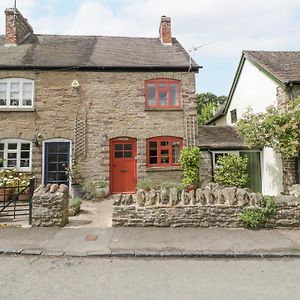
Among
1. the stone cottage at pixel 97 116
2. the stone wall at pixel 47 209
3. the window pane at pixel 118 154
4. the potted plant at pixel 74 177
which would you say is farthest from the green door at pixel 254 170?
the stone wall at pixel 47 209

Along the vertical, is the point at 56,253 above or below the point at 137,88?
below

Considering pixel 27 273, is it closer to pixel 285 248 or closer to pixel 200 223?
pixel 200 223

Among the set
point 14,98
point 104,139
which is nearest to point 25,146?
point 14,98

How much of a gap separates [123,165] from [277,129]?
6.73 m

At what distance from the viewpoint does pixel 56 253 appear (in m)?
5.73

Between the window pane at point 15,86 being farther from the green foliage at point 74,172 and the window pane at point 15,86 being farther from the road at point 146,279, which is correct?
the road at point 146,279

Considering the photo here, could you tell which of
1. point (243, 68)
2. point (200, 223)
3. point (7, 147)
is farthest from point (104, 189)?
point (243, 68)

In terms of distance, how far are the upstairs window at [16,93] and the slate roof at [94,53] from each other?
704 mm

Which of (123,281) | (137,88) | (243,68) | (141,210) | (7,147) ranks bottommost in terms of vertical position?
(123,281)

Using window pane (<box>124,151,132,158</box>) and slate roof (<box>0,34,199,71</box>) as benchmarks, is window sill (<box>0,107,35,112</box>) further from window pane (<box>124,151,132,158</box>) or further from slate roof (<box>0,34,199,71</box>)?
window pane (<box>124,151,132,158</box>)

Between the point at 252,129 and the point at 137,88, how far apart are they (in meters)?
5.56

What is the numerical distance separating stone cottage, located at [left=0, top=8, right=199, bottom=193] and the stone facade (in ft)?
0.14

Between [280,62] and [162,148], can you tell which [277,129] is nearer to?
[162,148]

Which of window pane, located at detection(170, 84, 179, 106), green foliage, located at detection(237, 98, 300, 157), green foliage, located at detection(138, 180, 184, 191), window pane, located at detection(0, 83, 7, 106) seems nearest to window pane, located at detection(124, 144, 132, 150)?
green foliage, located at detection(138, 180, 184, 191)
